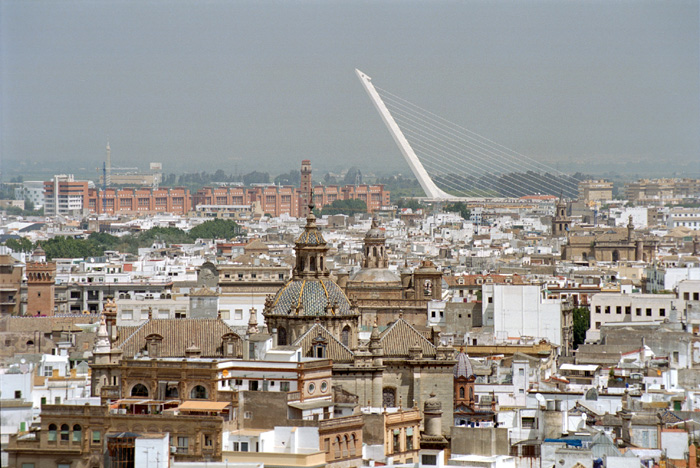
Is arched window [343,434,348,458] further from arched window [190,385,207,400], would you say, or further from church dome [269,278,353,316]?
church dome [269,278,353,316]

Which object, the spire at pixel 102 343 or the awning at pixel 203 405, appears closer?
the awning at pixel 203 405

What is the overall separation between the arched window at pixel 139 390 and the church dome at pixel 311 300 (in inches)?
267

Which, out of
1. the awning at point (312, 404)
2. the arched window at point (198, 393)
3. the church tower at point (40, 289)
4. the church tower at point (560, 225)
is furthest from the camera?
the church tower at point (560, 225)

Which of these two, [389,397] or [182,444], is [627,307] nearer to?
[389,397]

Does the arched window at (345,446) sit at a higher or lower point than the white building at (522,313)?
lower

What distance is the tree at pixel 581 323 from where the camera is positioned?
55.6 meters

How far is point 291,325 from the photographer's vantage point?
37.3 m

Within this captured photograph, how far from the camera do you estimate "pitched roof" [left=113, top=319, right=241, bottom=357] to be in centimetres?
3562

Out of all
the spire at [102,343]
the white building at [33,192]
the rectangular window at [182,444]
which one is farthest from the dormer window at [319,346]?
the white building at [33,192]

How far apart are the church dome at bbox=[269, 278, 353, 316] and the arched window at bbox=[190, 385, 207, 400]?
7424mm

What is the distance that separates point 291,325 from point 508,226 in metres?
110

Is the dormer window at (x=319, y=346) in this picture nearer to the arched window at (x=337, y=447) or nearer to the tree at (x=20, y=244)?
the arched window at (x=337, y=447)

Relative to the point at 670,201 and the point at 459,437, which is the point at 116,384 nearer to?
the point at 459,437

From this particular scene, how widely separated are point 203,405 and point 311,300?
8.82 m
